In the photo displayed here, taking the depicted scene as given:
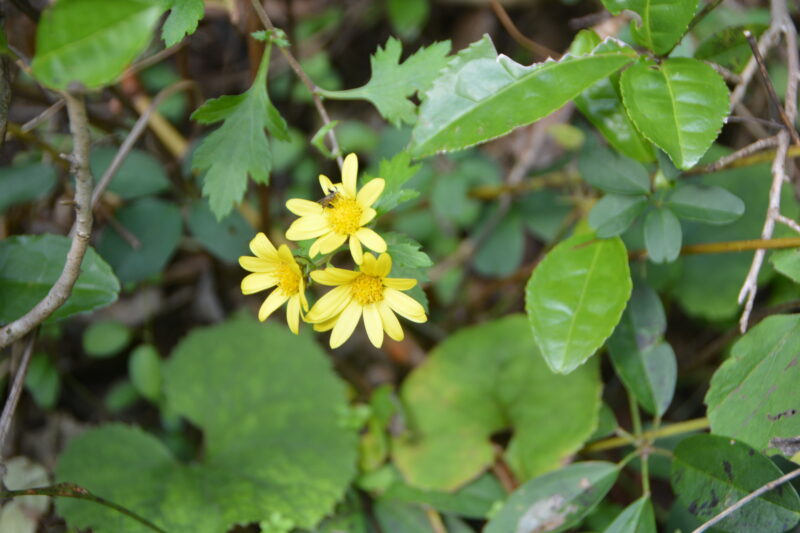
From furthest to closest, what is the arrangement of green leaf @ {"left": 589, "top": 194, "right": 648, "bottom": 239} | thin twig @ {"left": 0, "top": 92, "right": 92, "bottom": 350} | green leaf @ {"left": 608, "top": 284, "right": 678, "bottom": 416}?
green leaf @ {"left": 608, "top": 284, "right": 678, "bottom": 416}
green leaf @ {"left": 589, "top": 194, "right": 648, "bottom": 239}
thin twig @ {"left": 0, "top": 92, "right": 92, "bottom": 350}


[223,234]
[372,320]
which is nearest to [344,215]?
[372,320]

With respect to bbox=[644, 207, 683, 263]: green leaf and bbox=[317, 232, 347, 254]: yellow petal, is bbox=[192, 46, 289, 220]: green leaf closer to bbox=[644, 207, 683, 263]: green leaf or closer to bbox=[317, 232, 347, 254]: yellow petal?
bbox=[317, 232, 347, 254]: yellow petal

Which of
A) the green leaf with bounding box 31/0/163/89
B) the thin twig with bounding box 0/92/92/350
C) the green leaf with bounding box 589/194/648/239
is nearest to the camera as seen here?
the green leaf with bounding box 31/0/163/89

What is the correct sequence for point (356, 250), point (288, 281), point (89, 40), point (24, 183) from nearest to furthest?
point (89, 40), point (356, 250), point (288, 281), point (24, 183)

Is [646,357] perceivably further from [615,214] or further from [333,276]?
[333,276]

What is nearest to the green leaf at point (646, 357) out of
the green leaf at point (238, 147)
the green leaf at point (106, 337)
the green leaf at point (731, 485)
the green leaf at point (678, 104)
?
the green leaf at point (731, 485)

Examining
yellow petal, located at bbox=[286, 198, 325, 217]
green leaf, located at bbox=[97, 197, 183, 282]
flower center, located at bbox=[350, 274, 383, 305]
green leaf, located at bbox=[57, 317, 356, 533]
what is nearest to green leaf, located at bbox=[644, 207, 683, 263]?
flower center, located at bbox=[350, 274, 383, 305]
